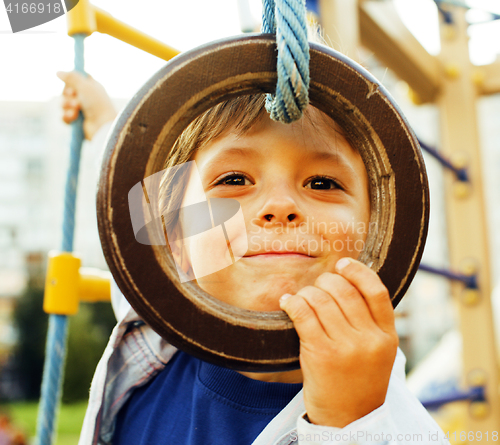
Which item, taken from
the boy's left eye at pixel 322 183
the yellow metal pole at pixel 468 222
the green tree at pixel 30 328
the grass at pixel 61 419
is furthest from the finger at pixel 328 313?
the green tree at pixel 30 328

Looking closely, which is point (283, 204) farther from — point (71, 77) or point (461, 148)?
point (461, 148)

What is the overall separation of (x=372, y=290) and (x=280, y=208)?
0.37 feet

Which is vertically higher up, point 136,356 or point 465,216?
point 465,216

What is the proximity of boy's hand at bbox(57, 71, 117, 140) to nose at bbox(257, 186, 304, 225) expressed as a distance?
16.0 inches

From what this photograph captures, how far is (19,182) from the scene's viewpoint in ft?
62.7

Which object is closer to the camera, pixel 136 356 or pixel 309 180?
pixel 309 180

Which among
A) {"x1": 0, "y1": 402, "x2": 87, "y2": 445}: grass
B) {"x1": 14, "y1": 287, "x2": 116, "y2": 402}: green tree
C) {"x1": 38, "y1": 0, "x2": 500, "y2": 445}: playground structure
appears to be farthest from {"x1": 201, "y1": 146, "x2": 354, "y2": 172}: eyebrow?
{"x1": 0, "y1": 402, "x2": 87, "y2": 445}: grass

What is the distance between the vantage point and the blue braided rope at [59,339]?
0.57m

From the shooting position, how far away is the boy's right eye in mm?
475

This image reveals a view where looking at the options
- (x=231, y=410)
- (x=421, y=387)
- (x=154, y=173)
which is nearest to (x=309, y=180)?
(x=154, y=173)

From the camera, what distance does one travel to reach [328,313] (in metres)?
→ 0.38

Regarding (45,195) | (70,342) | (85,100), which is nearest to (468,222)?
(85,100)

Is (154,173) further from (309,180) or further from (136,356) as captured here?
(136,356)

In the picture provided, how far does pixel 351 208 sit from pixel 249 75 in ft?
0.61
